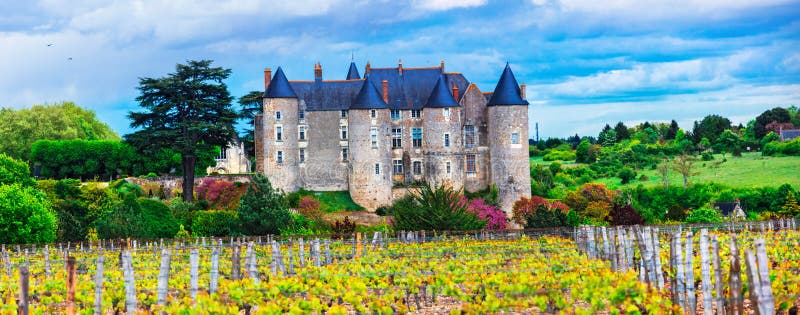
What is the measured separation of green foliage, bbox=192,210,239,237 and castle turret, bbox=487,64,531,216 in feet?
51.8

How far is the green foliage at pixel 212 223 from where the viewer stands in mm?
51219

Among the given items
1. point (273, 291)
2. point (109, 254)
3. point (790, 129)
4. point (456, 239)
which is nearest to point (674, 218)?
point (456, 239)

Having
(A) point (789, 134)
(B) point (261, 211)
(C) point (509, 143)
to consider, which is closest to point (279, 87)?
(C) point (509, 143)

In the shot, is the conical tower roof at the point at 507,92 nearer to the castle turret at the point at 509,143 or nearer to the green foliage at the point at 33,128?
the castle turret at the point at 509,143

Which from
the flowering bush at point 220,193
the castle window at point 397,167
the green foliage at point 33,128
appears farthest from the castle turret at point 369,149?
the green foliage at point 33,128

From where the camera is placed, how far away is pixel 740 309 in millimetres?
17562

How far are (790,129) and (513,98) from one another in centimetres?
6105

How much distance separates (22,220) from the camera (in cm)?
4453

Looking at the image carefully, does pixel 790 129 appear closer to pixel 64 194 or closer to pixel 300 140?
pixel 300 140

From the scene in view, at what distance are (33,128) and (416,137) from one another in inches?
1539

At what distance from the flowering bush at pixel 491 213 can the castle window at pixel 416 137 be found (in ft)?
16.9

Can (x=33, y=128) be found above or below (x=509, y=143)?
above

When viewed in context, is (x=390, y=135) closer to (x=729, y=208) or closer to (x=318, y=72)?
(x=318, y=72)

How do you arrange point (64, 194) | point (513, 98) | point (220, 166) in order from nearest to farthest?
point (64, 194) → point (513, 98) → point (220, 166)
